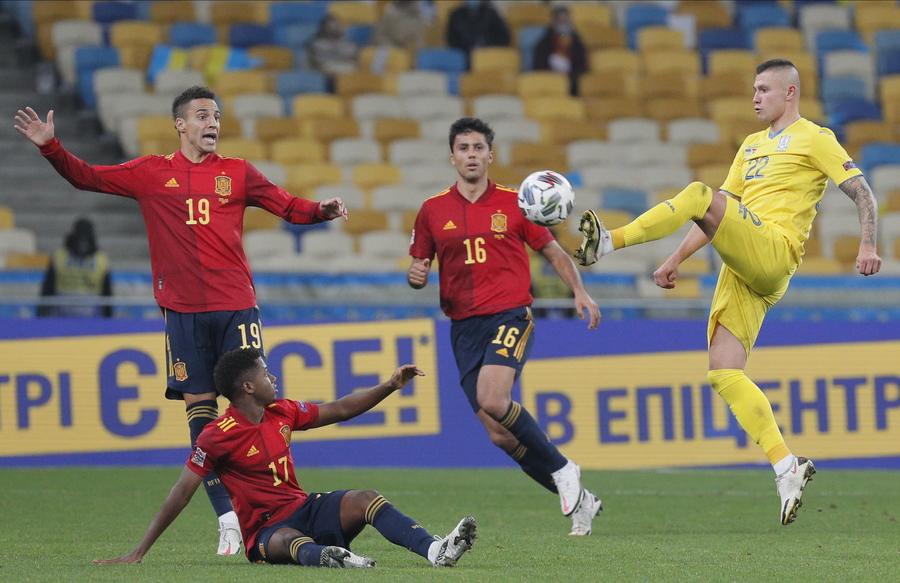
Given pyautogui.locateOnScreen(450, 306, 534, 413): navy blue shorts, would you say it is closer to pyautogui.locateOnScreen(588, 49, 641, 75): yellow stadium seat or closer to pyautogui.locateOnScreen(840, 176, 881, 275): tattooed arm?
pyautogui.locateOnScreen(840, 176, 881, 275): tattooed arm

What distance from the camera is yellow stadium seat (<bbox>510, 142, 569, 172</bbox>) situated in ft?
54.3

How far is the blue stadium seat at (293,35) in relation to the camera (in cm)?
1802

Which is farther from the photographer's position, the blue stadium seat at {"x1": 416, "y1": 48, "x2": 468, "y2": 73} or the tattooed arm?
the blue stadium seat at {"x1": 416, "y1": 48, "x2": 468, "y2": 73}

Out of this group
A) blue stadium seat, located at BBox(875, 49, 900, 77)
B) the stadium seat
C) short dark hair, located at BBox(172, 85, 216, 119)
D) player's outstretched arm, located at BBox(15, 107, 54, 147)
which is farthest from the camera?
blue stadium seat, located at BBox(875, 49, 900, 77)

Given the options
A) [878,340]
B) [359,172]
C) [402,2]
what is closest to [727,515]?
[878,340]

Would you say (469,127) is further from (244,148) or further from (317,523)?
(244,148)

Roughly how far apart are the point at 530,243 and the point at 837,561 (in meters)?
2.76

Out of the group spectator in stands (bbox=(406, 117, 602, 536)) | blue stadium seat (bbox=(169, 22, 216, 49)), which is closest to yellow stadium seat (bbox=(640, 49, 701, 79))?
blue stadium seat (bbox=(169, 22, 216, 49))

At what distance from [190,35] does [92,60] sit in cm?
144

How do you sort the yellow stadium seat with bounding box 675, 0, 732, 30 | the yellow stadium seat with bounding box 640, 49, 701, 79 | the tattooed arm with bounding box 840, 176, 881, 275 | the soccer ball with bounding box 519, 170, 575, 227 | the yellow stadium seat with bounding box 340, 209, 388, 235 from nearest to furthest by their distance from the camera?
1. the tattooed arm with bounding box 840, 176, 881, 275
2. the soccer ball with bounding box 519, 170, 575, 227
3. the yellow stadium seat with bounding box 340, 209, 388, 235
4. the yellow stadium seat with bounding box 640, 49, 701, 79
5. the yellow stadium seat with bounding box 675, 0, 732, 30

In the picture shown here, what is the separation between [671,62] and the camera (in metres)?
18.7

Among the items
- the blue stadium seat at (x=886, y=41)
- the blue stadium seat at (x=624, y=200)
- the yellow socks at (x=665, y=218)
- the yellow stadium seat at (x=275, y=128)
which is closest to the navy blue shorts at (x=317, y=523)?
the yellow socks at (x=665, y=218)

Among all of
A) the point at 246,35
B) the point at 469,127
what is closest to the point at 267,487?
the point at 469,127

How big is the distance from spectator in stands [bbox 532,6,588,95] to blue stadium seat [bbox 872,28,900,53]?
4990 millimetres
